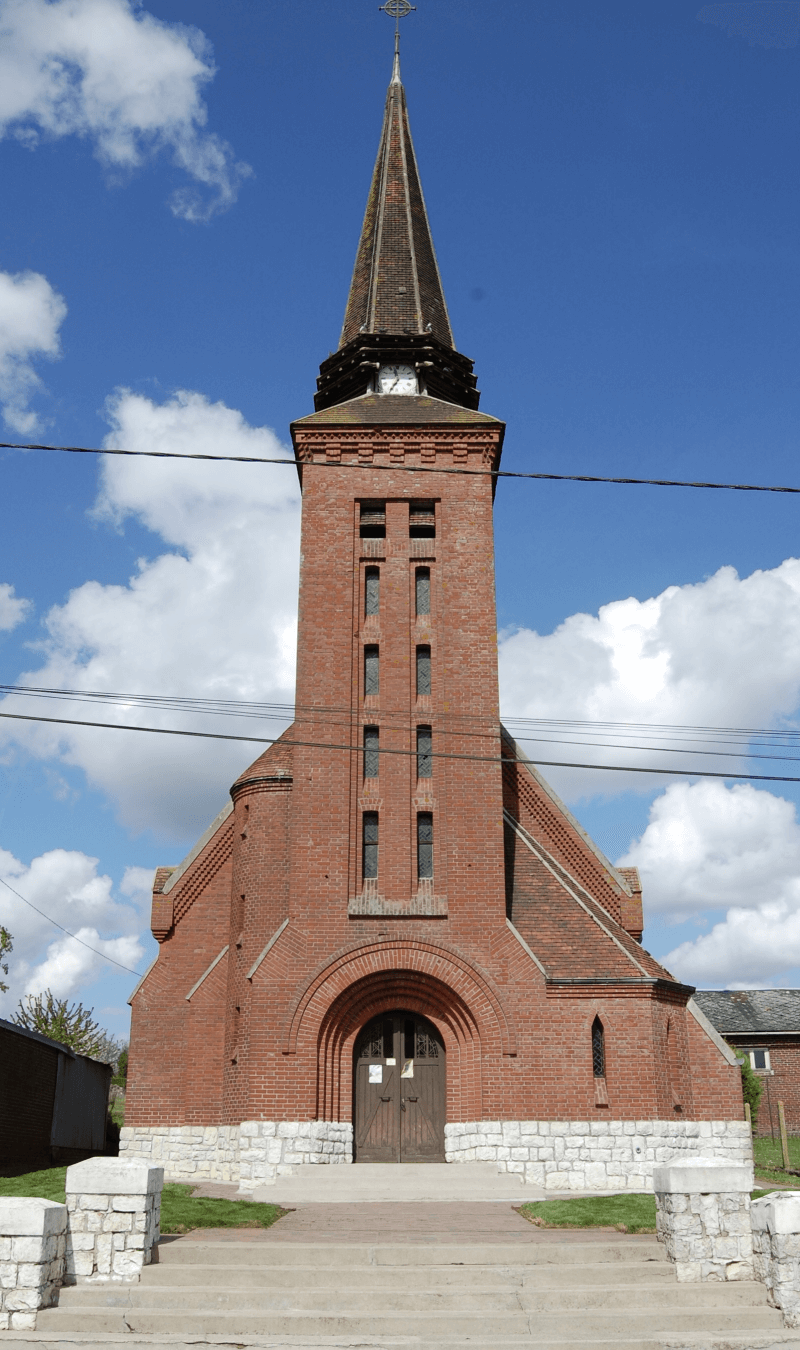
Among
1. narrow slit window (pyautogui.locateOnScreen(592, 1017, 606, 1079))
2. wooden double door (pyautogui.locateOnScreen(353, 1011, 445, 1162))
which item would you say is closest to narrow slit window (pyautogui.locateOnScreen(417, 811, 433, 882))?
wooden double door (pyautogui.locateOnScreen(353, 1011, 445, 1162))

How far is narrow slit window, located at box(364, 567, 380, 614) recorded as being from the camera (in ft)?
81.0

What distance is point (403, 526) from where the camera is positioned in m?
25.0

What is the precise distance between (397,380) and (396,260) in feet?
14.8

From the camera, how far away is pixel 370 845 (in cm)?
2281

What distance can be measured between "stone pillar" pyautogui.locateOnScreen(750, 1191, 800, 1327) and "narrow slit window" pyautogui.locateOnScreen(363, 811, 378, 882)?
12.8 meters

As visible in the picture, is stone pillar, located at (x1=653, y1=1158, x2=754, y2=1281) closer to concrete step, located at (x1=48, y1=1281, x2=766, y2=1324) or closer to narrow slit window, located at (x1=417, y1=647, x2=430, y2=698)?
concrete step, located at (x1=48, y1=1281, x2=766, y2=1324)

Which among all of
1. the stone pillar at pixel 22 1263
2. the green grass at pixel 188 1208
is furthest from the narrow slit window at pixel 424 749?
the stone pillar at pixel 22 1263

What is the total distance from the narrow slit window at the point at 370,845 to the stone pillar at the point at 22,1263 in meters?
12.8

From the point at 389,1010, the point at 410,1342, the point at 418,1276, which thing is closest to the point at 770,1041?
the point at 389,1010

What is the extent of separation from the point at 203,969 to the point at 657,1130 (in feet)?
34.3

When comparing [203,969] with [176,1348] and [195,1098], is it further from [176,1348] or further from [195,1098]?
[176,1348]

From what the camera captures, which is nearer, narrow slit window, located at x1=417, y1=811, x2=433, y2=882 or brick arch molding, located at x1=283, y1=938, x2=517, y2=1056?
brick arch molding, located at x1=283, y1=938, x2=517, y2=1056

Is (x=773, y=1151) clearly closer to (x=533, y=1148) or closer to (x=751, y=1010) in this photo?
(x=751, y=1010)

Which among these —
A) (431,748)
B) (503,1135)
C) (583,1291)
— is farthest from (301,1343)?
(431,748)
